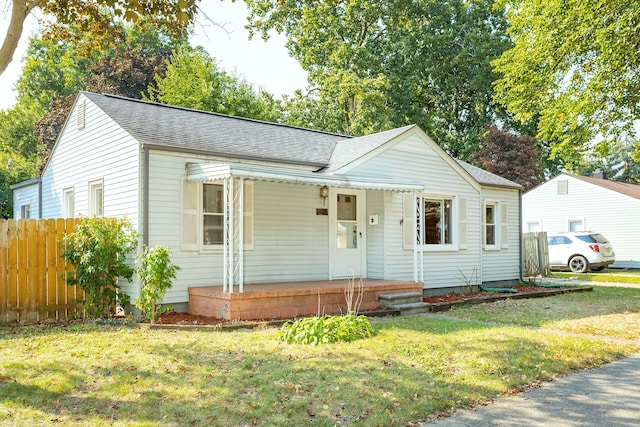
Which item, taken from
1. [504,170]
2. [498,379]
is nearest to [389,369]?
[498,379]

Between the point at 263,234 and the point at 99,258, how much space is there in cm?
311

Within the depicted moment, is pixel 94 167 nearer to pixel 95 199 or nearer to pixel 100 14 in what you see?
pixel 95 199

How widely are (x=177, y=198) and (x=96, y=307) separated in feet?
7.75

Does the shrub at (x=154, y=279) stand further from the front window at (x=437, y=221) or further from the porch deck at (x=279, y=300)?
the front window at (x=437, y=221)

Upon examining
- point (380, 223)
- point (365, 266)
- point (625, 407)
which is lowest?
point (625, 407)

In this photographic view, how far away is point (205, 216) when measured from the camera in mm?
9867

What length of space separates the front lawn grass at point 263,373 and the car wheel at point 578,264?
15256 millimetres

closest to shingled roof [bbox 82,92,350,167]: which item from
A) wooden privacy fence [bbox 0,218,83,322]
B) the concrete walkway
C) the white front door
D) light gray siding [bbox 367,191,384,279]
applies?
the white front door

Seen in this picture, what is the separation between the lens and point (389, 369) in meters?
5.49

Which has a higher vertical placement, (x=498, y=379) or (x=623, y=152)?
(x=623, y=152)

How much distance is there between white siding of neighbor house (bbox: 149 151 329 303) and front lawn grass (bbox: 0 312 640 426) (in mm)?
1914

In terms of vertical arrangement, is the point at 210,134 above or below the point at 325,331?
above

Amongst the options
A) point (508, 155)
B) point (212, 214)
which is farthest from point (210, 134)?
point (508, 155)

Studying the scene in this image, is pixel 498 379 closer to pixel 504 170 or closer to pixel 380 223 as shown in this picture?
pixel 380 223
